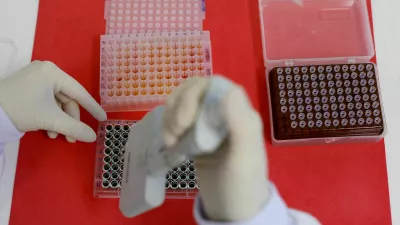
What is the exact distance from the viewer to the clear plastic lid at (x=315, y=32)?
3.10 ft

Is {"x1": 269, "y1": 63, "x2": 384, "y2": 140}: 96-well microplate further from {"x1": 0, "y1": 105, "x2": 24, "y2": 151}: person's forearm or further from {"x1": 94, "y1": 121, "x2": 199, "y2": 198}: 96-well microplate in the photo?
{"x1": 0, "y1": 105, "x2": 24, "y2": 151}: person's forearm

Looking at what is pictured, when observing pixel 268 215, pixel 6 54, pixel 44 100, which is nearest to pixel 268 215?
pixel 268 215

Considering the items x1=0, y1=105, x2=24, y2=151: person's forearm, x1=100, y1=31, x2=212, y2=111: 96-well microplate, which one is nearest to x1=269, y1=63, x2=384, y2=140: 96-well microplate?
x1=100, y1=31, x2=212, y2=111: 96-well microplate

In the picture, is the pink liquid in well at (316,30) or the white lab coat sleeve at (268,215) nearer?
the white lab coat sleeve at (268,215)

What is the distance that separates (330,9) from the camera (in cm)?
99

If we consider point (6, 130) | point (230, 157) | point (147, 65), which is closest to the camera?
point (230, 157)

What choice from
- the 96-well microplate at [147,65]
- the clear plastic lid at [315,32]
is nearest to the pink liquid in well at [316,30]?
the clear plastic lid at [315,32]

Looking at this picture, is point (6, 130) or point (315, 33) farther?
point (315, 33)

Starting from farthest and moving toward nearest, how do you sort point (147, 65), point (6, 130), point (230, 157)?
1. point (147, 65)
2. point (6, 130)
3. point (230, 157)

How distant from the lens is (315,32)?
97cm

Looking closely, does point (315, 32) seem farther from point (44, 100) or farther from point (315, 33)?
point (44, 100)

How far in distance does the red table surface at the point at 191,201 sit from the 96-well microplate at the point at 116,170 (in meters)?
0.02

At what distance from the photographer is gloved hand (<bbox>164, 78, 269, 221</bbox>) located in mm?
425

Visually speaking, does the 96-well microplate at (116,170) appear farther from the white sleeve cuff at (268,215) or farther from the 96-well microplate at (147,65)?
the white sleeve cuff at (268,215)
